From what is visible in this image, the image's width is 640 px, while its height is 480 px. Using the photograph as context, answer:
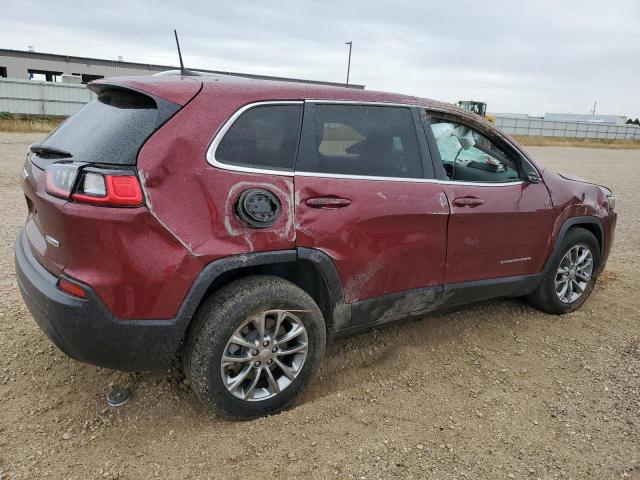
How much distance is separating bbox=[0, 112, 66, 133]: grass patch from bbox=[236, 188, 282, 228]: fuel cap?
66.2 feet

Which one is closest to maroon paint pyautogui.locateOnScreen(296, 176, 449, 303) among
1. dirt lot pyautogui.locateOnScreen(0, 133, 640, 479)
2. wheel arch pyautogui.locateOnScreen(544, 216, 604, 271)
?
dirt lot pyautogui.locateOnScreen(0, 133, 640, 479)

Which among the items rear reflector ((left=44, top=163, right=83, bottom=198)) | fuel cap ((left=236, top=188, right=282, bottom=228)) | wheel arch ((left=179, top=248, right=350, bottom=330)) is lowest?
wheel arch ((left=179, top=248, right=350, bottom=330))

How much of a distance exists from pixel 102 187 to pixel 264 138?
2.73 feet

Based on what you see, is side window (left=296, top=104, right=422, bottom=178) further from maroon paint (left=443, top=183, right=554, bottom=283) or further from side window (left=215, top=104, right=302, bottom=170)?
maroon paint (left=443, top=183, right=554, bottom=283)

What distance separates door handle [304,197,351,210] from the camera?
2.63 meters

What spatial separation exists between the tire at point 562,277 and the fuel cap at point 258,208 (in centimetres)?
256

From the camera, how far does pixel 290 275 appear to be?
286 centimetres

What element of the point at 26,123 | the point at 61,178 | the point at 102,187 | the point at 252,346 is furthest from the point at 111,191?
the point at 26,123

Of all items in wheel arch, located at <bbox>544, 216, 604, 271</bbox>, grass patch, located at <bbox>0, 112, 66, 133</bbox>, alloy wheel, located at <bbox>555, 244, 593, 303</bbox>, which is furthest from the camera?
grass patch, located at <bbox>0, 112, 66, 133</bbox>

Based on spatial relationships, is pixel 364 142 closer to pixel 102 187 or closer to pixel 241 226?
pixel 241 226

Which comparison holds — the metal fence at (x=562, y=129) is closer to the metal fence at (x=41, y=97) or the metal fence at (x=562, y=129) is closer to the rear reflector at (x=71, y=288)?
the metal fence at (x=41, y=97)

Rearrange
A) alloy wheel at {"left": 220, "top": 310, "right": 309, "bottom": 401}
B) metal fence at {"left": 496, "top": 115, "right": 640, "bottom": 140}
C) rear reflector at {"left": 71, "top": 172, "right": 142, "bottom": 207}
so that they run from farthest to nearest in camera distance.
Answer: metal fence at {"left": 496, "top": 115, "right": 640, "bottom": 140}, alloy wheel at {"left": 220, "top": 310, "right": 309, "bottom": 401}, rear reflector at {"left": 71, "top": 172, "right": 142, "bottom": 207}

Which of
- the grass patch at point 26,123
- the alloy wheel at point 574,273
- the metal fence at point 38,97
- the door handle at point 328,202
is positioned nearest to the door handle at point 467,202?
the door handle at point 328,202

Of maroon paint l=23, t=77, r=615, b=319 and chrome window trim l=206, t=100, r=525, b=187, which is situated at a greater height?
chrome window trim l=206, t=100, r=525, b=187
